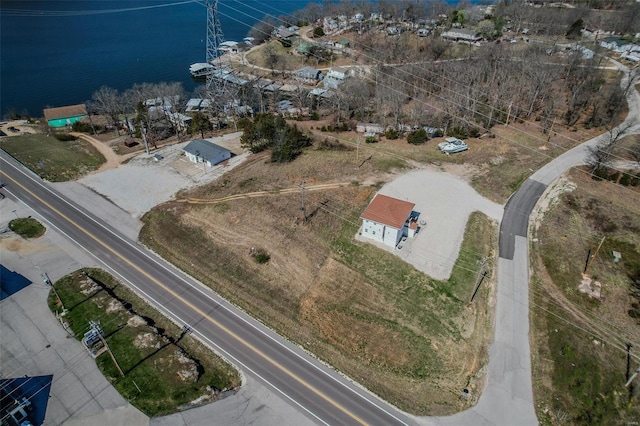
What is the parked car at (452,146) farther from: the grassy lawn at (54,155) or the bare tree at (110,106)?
the bare tree at (110,106)

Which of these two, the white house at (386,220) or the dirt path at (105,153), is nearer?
the white house at (386,220)

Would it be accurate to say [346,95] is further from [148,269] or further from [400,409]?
[400,409]

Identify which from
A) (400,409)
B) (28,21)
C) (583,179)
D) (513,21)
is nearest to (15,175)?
(400,409)

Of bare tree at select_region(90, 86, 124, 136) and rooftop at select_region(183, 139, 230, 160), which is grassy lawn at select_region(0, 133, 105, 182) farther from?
rooftop at select_region(183, 139, 230, 160)

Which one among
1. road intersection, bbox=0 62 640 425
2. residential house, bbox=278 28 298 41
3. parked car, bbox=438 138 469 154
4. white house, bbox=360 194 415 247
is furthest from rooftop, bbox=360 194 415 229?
residential house, bbox=278 28 298 41

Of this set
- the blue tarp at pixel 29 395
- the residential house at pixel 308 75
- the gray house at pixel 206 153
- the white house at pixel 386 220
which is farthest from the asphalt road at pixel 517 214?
the residential house at pixel 308 75

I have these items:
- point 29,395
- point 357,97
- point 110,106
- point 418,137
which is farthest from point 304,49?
point 29,395
